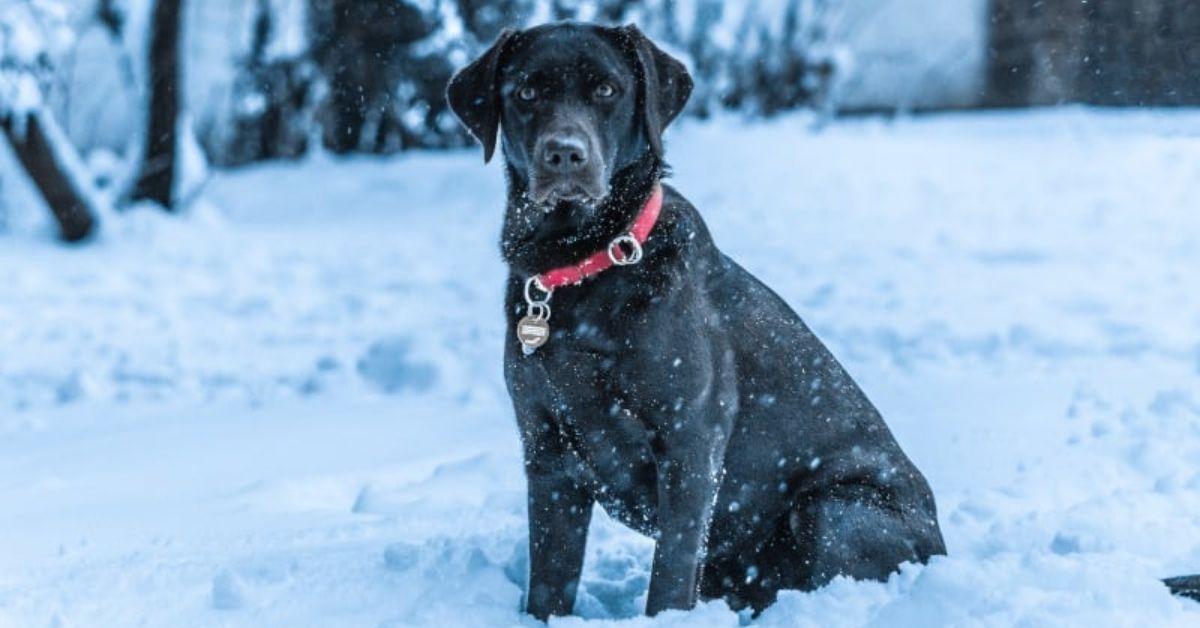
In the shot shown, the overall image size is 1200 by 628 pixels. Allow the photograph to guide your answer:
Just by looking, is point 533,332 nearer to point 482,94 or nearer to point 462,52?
point 482,94

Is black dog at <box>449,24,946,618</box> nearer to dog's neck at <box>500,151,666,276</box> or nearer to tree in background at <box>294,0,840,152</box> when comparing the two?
dog's neck at <box>500,151,666,276</box>

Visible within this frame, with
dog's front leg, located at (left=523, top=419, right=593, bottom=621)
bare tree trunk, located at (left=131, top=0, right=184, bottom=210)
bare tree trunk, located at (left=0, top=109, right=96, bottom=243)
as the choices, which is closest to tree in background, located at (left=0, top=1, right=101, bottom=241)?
bare tree trunk, located at (left=0, top=109, right=96, bottom=243)

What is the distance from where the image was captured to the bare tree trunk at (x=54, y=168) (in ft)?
35.1

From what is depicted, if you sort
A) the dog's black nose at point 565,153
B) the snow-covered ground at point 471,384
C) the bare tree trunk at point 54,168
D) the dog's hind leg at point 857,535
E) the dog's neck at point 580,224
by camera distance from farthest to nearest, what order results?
1. the bare tree trunk at point 54,168
2. the snow-covered ground at point 471,384
3. the dog's hind leg at point 857,535
4. the dog's neck at point 580,224
5. the dog's black nose at point 565,153

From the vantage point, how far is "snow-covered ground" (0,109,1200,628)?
141 inches

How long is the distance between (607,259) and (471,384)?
3.32m

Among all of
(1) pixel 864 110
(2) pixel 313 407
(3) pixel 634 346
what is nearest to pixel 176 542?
(3) pixel 634 346

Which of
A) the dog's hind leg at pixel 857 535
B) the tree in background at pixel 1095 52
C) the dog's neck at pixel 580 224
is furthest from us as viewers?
the tree in background at pixel 1095 52

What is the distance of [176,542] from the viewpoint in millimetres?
4059

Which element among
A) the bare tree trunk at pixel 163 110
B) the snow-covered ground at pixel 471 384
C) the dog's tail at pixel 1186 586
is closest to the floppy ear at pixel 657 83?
the snow-covered ground at pixel 471 384

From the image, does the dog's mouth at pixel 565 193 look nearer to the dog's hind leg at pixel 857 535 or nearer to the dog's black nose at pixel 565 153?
the dog's black nose at pixel 565 153

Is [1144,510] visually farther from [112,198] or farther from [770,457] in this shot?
[112,198]

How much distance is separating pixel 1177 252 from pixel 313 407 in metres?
6.78

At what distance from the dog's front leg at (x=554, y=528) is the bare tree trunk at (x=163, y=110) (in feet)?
31.3
